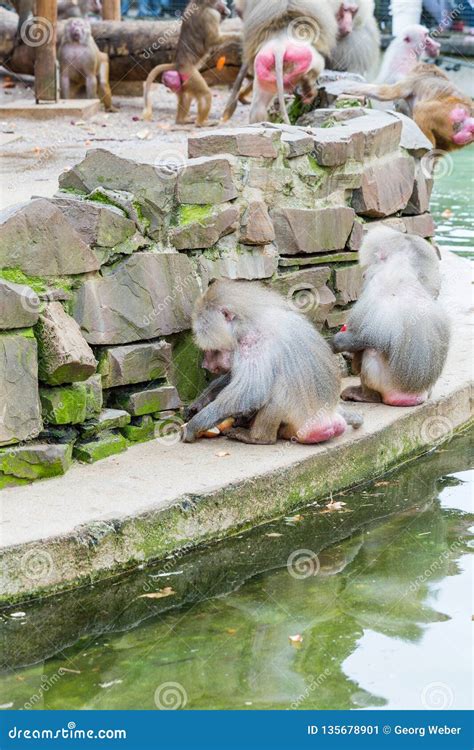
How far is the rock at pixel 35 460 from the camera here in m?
4.95

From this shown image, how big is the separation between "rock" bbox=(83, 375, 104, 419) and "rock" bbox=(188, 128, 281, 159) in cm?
151

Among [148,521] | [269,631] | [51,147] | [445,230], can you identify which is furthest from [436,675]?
[445,230]

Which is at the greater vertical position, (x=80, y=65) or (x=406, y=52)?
(x=406, y=52)

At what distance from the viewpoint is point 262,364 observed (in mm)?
5434

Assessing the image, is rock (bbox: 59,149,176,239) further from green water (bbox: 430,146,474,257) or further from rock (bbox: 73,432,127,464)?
green water (bbox: 430,146,474,257)

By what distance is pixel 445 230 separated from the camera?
1198 cm

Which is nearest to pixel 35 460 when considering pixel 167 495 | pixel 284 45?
pixel 167 495

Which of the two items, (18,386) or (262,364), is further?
(262,364)

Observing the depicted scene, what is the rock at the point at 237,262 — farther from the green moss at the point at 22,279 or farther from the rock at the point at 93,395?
the green moss at the point at 22,279

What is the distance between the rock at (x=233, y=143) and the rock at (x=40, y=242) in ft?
3.90

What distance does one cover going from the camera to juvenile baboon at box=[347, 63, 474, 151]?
30.6 feet

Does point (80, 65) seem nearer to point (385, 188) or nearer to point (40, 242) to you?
point (385, 188)

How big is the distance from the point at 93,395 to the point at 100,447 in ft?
0.88
